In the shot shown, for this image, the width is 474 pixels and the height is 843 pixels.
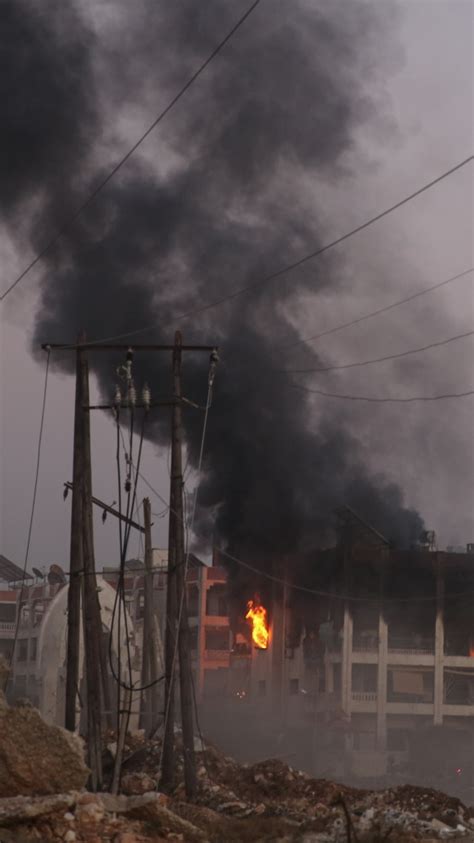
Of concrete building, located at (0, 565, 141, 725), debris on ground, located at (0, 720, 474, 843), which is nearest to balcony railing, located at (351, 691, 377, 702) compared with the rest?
concrete building, located at (0, 565, 141, 725)

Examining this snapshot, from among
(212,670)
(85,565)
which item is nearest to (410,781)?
(212,670)

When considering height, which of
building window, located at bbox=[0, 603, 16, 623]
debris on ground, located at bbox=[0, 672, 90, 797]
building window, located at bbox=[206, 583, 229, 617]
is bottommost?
debris on ground, located at bbox=[0, 672, 90, 797]

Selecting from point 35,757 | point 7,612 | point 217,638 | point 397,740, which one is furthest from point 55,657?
point 35,757

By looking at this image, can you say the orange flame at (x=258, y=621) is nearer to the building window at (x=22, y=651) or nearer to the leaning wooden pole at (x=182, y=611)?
the building window at (x=22, y=651)

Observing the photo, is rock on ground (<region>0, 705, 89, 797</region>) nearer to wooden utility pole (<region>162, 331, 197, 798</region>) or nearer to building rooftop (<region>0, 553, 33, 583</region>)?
wooden utility pole (<region>162, 331, 197, 798</region>)

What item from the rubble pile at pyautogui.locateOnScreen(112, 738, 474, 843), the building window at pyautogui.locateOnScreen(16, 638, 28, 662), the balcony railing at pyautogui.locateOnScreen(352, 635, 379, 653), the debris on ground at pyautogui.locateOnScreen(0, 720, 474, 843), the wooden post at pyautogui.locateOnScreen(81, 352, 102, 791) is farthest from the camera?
the building window at pyautogui.locateOnScreen(16, 638, 28, 662)

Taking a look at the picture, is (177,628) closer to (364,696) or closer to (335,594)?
(335,594)

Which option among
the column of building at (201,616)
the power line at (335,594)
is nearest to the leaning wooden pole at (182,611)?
the power line at (335,594)

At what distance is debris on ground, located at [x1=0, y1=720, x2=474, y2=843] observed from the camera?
14.4m

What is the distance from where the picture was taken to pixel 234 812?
22.2 meters

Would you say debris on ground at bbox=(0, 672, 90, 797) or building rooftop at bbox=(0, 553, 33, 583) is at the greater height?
building rooftop at bbox=(0, 553, 33, 583)

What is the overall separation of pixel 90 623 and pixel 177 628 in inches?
72.5

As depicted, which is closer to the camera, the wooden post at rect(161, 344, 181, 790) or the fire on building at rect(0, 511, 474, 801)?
the wooden post at rect(161, 344, 181, 790)

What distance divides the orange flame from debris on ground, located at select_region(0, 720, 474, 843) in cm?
4984
